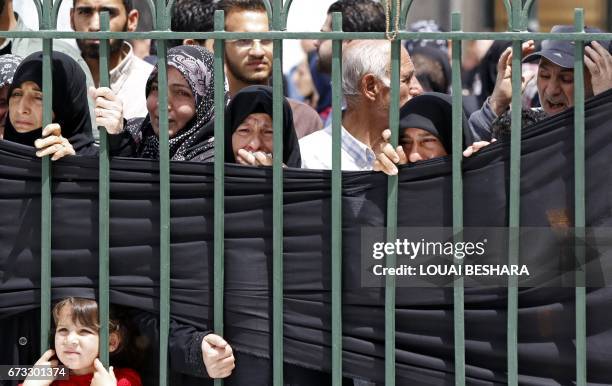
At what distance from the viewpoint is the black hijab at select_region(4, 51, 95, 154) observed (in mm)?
4043

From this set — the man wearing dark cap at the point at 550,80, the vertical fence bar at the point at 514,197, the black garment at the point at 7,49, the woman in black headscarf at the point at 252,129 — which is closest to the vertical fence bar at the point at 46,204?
the woman in black headscarf at the point at 252,129

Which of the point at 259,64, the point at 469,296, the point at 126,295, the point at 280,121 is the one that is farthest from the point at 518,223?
the point at 259,64

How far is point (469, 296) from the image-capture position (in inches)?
152

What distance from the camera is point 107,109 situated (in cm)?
387

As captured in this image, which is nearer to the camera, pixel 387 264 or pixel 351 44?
pixel 387 264

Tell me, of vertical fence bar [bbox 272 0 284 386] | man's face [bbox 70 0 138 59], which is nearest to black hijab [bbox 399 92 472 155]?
vertical fence bar [bbox 272 0 284 386]

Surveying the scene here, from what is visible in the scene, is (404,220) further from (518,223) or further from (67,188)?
(67,188)

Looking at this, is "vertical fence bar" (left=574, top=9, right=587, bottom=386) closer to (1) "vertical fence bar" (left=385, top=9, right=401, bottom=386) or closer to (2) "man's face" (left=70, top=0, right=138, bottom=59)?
(1) "vertical fence bar" (left=385, top=9, right=401, bottom=386)

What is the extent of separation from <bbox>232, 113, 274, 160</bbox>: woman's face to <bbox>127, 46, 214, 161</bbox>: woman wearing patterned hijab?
0.36 feet

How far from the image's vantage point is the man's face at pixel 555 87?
14.6 feet

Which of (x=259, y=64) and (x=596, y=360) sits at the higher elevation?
(x=259, y=64)

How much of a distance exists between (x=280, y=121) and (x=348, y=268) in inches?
20.1

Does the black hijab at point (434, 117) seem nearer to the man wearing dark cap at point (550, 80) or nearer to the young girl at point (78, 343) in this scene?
the man wearing dark cap at point (550, 80)

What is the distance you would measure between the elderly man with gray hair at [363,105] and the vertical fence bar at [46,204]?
101 centimetres
